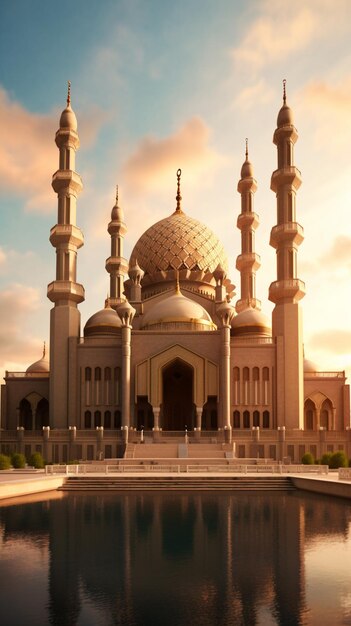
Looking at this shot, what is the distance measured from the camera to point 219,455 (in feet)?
127

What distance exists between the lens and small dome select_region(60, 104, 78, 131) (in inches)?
1906

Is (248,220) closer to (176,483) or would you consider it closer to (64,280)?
(64,280)

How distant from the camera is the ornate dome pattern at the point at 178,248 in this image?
54.9 m

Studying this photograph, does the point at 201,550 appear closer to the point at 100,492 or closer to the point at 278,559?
the point at 278,559

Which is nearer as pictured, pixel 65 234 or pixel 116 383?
pixel 116 383

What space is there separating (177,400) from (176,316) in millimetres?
6601

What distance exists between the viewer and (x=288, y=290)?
1779 inches

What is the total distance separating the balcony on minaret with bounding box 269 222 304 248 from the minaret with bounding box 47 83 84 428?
12.9 m

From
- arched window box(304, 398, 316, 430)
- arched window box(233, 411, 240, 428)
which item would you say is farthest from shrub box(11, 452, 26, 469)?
arched window box(304, 398, 316, 430)

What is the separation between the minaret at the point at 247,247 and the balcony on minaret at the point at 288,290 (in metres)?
8.68

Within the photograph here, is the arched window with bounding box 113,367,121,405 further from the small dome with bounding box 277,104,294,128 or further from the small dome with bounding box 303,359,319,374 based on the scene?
the small dome with bounding box 277,104,294,128

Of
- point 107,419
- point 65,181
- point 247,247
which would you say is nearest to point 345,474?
point 107,419

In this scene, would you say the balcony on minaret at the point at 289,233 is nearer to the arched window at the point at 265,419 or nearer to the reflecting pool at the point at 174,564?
the arched window at the point at 265,419

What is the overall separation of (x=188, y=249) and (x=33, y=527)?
128ft
